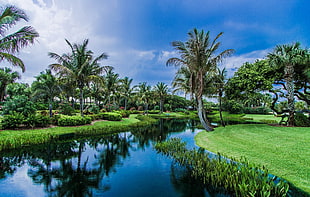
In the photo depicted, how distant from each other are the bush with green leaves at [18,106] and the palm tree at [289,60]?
2265 centimetres

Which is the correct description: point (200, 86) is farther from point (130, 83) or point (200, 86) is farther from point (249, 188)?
point (130, 83)

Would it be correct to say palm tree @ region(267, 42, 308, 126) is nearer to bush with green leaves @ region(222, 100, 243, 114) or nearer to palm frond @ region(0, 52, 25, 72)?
palm frond @ region(0, 52, 25, 72)

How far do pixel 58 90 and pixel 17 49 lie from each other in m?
8.75

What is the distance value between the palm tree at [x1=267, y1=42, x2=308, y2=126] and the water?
540 inches

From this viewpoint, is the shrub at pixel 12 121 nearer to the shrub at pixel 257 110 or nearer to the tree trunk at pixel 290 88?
the tree trunk at pixel 290 88

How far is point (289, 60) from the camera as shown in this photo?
1302 cm

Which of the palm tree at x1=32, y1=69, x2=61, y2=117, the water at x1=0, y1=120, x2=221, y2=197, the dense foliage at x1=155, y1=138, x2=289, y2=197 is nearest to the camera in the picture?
the dense foliage at x1=155, y1=138, x2=289, y2=197

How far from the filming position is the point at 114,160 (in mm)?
7465

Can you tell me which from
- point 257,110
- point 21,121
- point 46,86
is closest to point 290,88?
point 21,121

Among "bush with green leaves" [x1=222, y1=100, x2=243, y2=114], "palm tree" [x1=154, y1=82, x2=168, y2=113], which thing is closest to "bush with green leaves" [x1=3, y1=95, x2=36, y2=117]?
"palm tree" [x1=154, y1=82, x2=168, y2=113]

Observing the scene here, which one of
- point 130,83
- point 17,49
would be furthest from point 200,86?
point 130,83

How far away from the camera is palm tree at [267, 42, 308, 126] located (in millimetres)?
12867

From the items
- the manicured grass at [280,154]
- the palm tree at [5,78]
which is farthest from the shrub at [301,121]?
the palm tree at [5,78]

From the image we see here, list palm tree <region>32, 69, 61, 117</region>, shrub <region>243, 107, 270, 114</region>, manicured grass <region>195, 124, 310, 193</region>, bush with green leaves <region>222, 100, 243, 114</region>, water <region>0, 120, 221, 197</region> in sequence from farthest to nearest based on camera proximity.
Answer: shrub <region>243, 107, 270, 114</region>
bush with green leaves <region>222, 100, 243, 114</region>
palm tree <region>32, 69, 61, 117</region>
manicured grass <region>195, 124, 310, 193</region>
water <region>0, 120, 221, 197</region>
